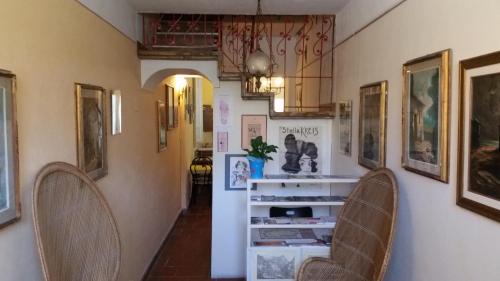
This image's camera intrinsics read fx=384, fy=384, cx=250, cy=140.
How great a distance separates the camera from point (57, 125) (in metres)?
1.89

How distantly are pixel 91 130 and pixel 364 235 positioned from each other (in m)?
1.73

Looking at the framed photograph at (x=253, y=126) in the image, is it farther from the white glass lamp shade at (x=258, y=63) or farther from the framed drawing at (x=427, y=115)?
the framed drawing at (x=427, y=115)

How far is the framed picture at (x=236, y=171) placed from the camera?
12.5 feet

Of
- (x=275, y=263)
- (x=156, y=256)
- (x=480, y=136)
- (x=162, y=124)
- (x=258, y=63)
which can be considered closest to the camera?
(x=480, y=136)

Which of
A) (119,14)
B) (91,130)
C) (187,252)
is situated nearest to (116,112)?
(91,130)

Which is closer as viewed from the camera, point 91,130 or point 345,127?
point 91,130

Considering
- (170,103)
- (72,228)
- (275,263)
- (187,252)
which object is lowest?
(187,252)

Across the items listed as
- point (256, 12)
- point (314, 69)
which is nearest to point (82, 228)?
point (256, 12)

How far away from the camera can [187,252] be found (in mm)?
4625

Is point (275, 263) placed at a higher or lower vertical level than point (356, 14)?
lower

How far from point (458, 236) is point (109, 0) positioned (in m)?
2.58

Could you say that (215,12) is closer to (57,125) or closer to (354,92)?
(354,92)

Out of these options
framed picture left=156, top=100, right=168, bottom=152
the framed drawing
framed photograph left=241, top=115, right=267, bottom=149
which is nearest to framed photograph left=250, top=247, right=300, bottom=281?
the framed drawing

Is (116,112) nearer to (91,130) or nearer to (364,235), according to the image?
(91,130)
